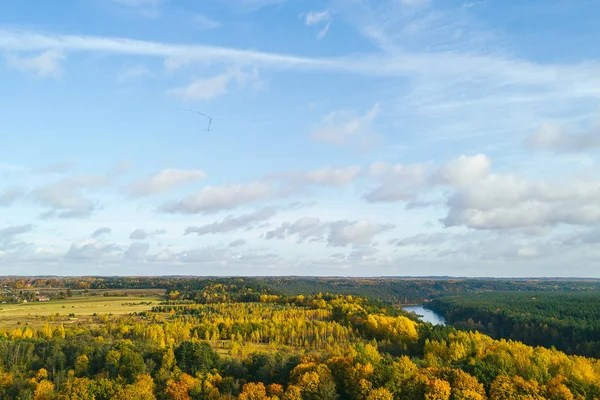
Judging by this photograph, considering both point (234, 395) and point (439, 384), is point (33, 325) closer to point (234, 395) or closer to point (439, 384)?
point (234, 395)

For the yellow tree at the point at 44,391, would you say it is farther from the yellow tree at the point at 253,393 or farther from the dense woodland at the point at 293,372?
the yellow tree at the point at 253,393

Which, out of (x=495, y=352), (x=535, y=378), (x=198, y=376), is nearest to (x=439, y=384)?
(x=535, y=378)

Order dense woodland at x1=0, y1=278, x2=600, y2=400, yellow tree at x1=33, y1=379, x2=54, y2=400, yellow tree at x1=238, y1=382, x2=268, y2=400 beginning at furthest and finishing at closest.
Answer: yellow tree at x1=33, y1=379, x2=54, y2=400
dense woodland at x1=0, y1=278, x2=600, y2=400
yellow tree at x1=238, y1=382, x2=268, y2=400

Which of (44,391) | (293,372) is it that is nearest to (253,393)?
(293,372)

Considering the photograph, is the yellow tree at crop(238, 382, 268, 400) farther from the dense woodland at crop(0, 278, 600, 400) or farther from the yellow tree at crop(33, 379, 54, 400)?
the yellow tree at crop(33, 379, 54, 400)

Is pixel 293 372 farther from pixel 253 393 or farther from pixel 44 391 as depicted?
pixel 44 391

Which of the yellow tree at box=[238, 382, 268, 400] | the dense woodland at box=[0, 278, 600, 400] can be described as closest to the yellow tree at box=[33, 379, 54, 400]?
the dense woodland at box=[0, 278, 600, 400]

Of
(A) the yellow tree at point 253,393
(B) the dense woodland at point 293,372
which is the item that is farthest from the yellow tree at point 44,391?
(A) the yellow tree at point 253,393

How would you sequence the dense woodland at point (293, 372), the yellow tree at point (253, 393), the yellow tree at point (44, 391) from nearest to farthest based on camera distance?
the yellow tree at point (253, 393)
the dense woodland at point (293, 372)
the yellow tree at point (44, 391)

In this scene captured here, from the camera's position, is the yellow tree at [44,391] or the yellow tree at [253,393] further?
the yellow tree at [44,391]

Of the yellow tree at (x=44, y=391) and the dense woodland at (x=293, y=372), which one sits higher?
the dense woodland at (x=293, y=372)

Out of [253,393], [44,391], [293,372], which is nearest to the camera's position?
[253,393]
